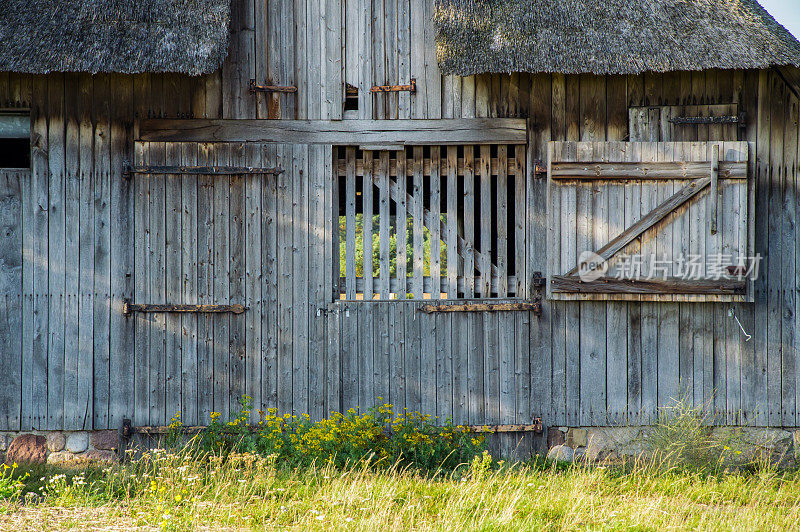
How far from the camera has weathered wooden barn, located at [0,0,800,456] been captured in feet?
20.1

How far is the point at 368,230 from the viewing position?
245 inches

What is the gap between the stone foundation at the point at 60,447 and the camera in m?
6.06

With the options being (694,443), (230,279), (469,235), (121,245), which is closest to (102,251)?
(121,245)

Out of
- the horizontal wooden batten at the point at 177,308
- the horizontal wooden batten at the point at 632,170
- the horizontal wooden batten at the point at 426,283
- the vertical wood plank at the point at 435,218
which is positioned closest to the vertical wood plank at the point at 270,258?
the horizontal wooden batten at the point at 177,308

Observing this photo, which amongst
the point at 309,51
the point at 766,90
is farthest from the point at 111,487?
the point at 766,90

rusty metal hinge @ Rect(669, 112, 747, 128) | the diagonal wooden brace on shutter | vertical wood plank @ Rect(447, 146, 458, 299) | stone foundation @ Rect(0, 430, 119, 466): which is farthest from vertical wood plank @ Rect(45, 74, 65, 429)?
rusty metal hinge @ Rect(669, 112, 747, 128)

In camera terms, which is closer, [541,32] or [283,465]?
[283,465]

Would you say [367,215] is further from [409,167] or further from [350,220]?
[409,167]

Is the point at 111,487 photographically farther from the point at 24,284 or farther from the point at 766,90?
the point at 766,90

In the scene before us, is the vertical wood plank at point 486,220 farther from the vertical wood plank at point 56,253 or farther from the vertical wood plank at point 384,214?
→ the vertical wood plank at point 56,253

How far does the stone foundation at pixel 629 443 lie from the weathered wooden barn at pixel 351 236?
10 centimetres

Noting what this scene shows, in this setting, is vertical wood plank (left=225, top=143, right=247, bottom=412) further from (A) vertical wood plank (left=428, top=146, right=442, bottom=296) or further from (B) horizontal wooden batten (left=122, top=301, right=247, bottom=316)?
(A) vertical wood plank (left=428, top=146, right=442, bottom=296)

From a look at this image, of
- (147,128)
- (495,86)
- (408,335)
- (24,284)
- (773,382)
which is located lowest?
(773,382)

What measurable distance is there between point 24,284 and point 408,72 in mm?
3807
